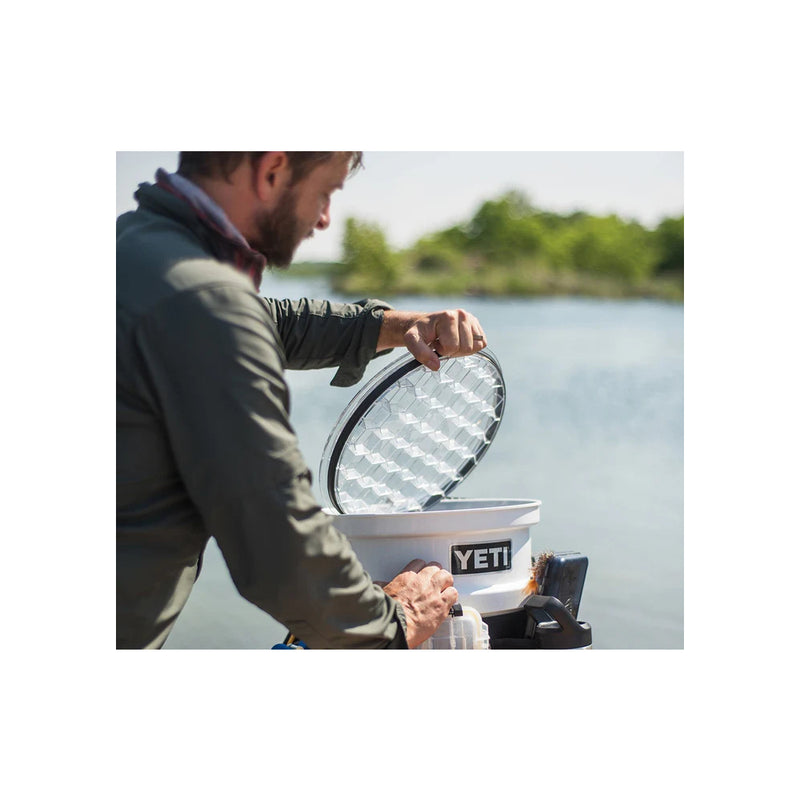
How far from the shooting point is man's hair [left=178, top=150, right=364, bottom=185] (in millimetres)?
1230

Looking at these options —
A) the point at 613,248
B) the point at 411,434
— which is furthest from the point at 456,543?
the point at 613,248

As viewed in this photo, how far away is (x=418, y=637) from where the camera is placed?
1253 millimetres

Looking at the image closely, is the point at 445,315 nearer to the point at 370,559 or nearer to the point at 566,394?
the point at 370,559

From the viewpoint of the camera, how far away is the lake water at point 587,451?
165 inches

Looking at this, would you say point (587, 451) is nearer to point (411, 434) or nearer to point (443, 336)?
point (411, 434)

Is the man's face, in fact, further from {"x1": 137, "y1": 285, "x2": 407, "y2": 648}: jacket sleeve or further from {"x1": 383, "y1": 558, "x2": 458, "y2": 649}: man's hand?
{"x1": 383, "y1": 558, "x2": 458, "y2": 649}: man's hand

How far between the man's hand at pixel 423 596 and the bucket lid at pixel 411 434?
0.24m

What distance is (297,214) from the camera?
4.12ft

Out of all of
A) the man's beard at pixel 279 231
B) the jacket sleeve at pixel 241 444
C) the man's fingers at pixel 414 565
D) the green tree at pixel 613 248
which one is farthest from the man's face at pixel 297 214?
the green tree at pixel 613 248

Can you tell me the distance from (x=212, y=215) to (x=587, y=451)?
627cm

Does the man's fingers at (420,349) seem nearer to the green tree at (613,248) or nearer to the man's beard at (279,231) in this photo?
Result: the man's beard at (279,231)

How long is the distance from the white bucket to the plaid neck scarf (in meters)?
0.42

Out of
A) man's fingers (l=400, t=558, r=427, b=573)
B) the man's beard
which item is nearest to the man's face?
the man's beard
